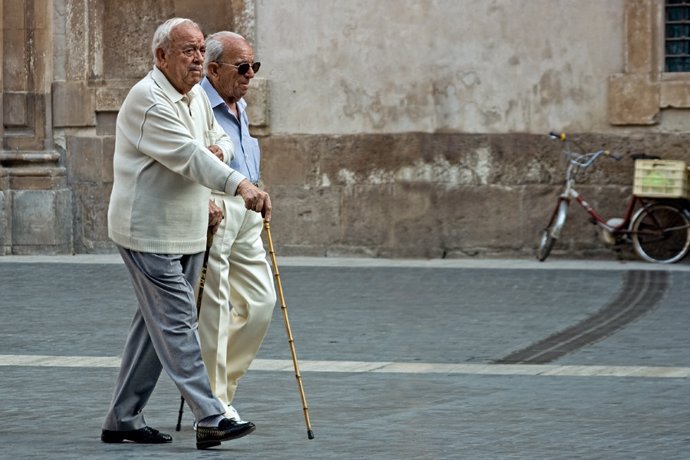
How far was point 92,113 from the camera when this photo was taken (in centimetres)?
1598

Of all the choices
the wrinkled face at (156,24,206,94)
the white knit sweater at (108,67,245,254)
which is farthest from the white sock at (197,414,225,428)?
the wrinkled face at (156,24,206,94)

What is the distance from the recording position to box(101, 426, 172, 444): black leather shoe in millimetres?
6629

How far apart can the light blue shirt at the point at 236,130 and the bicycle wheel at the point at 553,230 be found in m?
7.70

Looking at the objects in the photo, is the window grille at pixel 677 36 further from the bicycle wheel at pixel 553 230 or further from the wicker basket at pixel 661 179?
the bicycle wheel at pixel 553 230

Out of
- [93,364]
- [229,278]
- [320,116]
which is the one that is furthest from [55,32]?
[229,278]

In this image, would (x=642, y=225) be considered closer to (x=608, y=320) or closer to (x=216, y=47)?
(x=608, y=320)

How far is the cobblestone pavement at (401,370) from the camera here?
6625 mm

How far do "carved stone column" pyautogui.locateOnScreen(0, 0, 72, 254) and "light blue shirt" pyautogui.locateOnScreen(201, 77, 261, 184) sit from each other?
888cm

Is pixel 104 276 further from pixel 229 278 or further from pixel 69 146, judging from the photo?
pixel 229 278

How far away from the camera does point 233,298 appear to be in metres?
7.08

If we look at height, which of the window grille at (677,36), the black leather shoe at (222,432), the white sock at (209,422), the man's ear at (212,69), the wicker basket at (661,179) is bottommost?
the black leather shoe at (222,432)

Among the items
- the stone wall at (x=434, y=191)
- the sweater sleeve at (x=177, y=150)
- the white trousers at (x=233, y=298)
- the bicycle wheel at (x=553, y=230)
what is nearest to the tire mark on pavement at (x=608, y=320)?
the bicycle wheel at (x=553, y=230)

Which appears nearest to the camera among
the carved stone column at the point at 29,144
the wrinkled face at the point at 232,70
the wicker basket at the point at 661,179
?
the wrinkled face at the point at 232,70

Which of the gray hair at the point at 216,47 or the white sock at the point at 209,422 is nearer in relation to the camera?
the white sock at the point at 209,422
